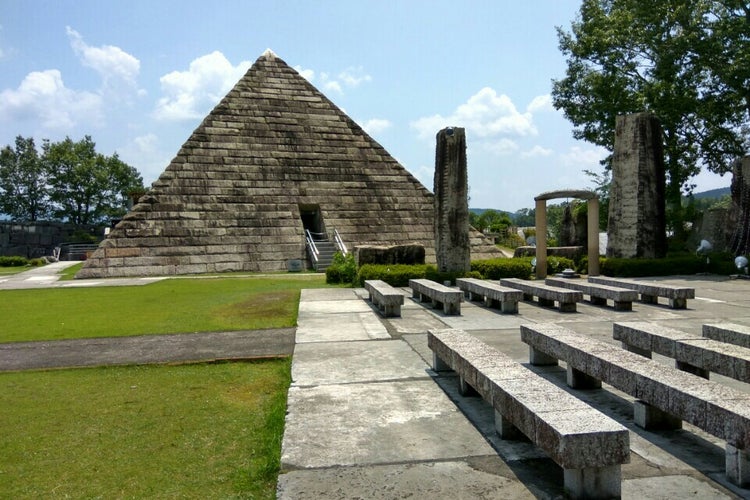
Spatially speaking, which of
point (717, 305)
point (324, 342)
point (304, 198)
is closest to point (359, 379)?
point (324, 342)

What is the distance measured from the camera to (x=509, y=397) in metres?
3.56

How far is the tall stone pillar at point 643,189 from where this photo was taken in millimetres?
17500

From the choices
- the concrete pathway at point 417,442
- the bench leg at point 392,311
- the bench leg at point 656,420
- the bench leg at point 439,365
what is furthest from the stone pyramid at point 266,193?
the bench leg at point 656,420

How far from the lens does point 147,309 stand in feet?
36.0

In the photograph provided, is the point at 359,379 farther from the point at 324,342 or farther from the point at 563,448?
the point at 563,448

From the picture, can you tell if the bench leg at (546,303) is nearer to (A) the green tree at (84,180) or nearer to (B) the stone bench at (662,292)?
(B) the stone bench at (662,292)

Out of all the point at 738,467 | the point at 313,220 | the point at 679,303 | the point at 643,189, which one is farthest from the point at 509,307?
the point at 313,220

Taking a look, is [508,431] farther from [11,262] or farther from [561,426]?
[11,262]

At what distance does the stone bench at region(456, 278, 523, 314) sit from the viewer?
9.60 metres

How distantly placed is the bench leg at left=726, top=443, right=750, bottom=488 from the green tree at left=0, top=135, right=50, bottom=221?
5979cm

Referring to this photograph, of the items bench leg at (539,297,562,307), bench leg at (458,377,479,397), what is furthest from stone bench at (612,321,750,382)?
bench leg at (539,297,562,307)

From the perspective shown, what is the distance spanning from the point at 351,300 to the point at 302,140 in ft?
52.6

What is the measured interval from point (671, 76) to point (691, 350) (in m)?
23.0

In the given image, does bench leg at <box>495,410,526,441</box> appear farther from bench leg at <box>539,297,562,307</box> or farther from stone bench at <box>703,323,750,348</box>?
bench leg at <box>539,297,562,307</box>
